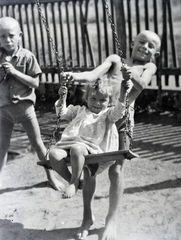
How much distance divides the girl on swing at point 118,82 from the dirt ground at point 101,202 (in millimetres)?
111

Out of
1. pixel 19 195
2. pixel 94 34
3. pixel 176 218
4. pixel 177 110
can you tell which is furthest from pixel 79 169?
pixel 94 34

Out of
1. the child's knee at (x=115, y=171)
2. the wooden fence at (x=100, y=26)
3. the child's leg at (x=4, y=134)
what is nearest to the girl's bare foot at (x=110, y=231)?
the child's knee at (x=115, y=171)

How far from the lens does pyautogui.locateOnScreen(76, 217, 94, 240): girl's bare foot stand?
3.11m

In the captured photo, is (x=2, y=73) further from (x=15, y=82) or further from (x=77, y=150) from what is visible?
(x=77, y=150)

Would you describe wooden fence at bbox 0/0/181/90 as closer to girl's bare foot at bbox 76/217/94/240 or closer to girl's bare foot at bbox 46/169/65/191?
girl's bare foot at bbox 46/169/65/191

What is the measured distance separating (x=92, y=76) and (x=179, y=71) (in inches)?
158

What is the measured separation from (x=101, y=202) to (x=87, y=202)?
0.61m

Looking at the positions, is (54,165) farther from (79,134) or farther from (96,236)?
(96,236)

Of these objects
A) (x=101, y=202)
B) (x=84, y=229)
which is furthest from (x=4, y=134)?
(x=84, y=229)

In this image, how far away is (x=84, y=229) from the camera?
3.15m

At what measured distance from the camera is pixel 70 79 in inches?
113

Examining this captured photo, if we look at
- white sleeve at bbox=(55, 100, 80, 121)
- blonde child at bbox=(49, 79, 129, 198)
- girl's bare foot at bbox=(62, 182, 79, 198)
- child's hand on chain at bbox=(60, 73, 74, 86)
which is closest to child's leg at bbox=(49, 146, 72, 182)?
blonde child at bbox=(49, 79, 129, 198)

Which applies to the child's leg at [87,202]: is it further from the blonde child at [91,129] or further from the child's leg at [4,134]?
the child's leg at [4,134]

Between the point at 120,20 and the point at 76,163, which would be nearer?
the point at 76,163
